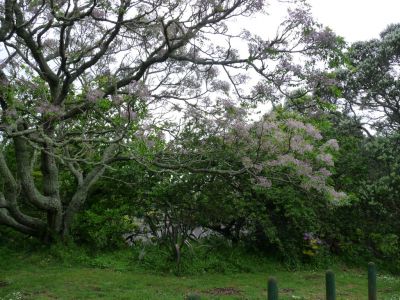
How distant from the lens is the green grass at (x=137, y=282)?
28.6ft

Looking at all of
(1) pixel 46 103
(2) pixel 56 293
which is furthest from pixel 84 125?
(2) pixel 56 293

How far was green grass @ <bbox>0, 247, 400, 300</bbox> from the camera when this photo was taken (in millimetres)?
8703

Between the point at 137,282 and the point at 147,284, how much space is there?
8.9 inches

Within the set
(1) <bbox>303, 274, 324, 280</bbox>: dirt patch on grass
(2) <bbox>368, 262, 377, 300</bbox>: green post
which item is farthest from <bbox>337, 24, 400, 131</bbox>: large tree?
(2) <bbox>368, 262, 377, 300</bbox>: green post

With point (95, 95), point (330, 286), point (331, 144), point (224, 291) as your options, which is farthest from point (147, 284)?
point (330, 286)

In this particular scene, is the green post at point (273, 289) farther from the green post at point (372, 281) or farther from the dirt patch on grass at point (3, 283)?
the dirt patch on grass at point (3, 283)

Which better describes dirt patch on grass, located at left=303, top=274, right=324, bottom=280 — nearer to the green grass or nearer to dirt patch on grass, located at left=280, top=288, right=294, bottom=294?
the green grass

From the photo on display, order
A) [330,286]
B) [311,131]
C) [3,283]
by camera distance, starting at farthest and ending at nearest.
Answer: [3,283]
[311,131]
[330,286]

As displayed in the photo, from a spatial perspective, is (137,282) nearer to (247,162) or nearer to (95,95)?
(247,162)

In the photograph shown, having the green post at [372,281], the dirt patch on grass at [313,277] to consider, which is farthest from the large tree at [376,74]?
the green post at [372,281]

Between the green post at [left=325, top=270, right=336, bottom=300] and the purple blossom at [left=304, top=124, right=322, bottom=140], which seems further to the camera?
Result: the purple blossom at [left=304, top=124, right=322, bottom=140]

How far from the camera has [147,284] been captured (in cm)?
960

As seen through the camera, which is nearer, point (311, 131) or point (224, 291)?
point (311, 131)

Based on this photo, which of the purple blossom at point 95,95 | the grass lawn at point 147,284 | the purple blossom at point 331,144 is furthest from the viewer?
the grass lawn at point 147,284
